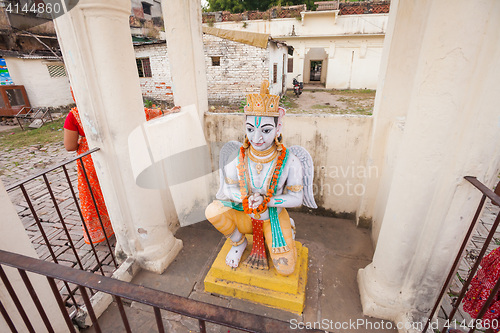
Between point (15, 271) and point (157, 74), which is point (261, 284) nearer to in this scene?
point (15, 271)

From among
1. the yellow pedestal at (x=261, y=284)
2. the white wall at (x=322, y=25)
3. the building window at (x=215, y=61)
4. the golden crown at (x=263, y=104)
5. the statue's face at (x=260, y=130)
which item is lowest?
the yellow pedestal at (x=261, y=284)

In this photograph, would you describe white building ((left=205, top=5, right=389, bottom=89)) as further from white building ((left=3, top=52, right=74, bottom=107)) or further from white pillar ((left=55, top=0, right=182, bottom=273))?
white pillar ((left=55, top=0, right=182, bottom=273))

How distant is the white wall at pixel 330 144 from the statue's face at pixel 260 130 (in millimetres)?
1365

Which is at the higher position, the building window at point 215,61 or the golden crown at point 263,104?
the building window at point 215,61

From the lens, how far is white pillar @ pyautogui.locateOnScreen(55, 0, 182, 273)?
2.18 meters

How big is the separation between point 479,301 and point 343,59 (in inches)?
772

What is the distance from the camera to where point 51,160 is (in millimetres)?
7094

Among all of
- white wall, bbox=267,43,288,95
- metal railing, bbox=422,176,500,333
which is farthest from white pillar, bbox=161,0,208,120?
white wall, bbox=267,43,288,95

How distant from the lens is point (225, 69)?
12109 millimetres

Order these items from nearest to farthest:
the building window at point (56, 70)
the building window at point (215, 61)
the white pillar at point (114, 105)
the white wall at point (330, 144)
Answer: the white pillar at point (114, 105) < the white wall at point (330, 144) < the building window at point (215, 61) < the building window at point (56, 70)

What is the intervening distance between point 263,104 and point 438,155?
4.66ft

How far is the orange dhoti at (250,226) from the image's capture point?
2.55 metres

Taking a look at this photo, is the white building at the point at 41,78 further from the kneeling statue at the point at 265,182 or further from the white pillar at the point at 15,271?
the kneeling statue at the point at 265,182

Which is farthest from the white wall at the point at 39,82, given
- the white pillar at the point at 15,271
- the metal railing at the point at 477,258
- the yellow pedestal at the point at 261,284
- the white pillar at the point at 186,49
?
the metal railing at the point at 477,258
